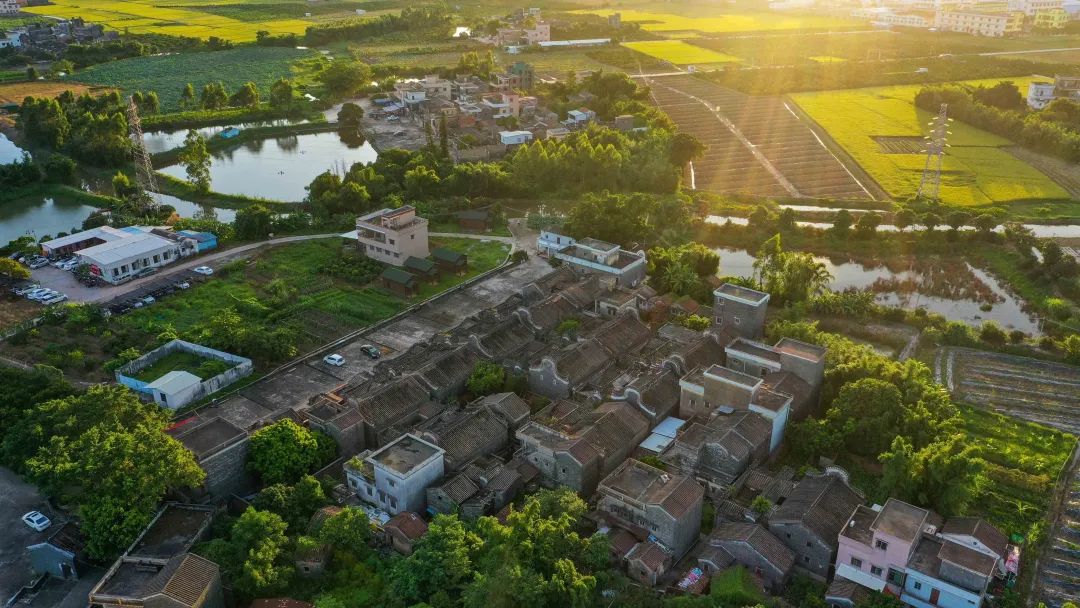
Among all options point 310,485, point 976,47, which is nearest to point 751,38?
point 976,47

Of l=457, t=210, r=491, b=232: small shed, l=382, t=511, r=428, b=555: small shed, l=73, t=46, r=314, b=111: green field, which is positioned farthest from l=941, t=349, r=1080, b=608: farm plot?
l=73, t=46, r=314, b=111: green field

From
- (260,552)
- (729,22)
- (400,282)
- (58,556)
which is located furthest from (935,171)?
(729,22)

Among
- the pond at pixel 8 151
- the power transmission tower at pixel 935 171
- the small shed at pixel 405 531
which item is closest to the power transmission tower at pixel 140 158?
the pond at pixel 8 151

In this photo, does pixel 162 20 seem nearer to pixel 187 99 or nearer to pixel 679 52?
pixel 187 99

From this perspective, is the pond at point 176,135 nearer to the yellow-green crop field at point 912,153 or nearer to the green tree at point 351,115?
the green tree at point 351,115

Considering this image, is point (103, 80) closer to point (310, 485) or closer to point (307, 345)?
point (307, 345)

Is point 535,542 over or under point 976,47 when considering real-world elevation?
under
